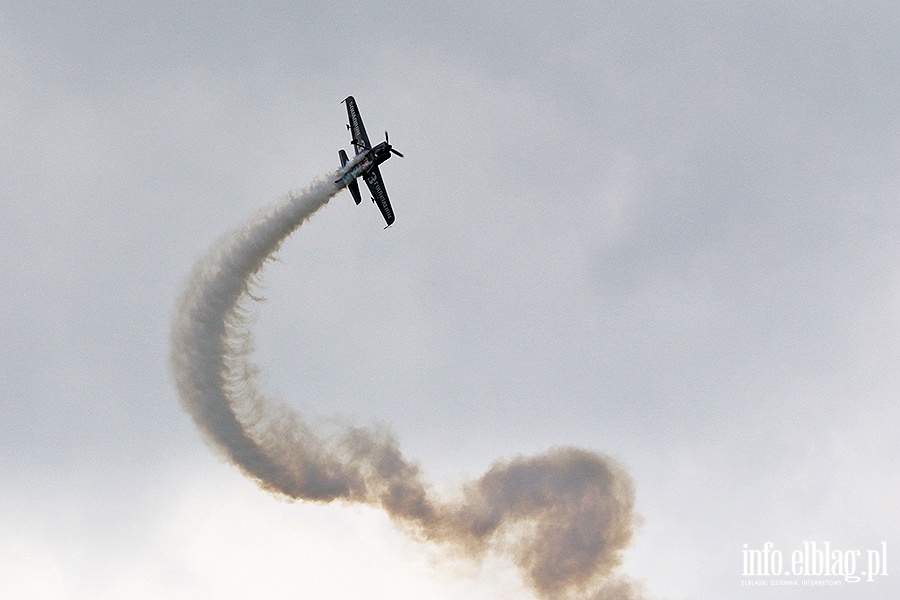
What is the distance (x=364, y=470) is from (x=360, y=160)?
90.3 ft

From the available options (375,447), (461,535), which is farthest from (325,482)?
(461,535)

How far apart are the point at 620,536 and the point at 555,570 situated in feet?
22.8

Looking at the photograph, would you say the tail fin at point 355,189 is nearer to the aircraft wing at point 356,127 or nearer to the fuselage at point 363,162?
the fuselage at point 363,162

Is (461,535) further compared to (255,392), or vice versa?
(461,535)

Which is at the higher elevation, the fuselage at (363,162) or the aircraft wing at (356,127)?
the aircraft wing at (356,127)

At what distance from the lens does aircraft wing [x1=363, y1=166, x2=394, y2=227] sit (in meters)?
78.0

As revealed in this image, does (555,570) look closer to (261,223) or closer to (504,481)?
(504,481)

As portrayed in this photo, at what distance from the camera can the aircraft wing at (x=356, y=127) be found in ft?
256

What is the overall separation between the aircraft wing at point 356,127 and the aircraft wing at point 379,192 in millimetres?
2261

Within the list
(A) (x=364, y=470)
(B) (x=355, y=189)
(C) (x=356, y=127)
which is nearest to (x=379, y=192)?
(B) (x=355, y=189)

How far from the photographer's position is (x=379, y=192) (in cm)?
7988

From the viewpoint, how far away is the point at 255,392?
255 ft

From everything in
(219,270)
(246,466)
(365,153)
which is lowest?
(246,466)

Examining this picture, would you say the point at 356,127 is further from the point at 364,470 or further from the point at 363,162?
the point at 364,470
